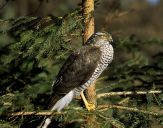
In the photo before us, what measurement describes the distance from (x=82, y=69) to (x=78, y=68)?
0.04 metres

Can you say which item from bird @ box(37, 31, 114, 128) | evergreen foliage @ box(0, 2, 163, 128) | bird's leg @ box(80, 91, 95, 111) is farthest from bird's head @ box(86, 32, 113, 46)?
bird's leg @ box(80, 91, 95, 111)

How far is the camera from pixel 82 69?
514cm

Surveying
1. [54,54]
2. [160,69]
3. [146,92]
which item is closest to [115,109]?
[146,92]

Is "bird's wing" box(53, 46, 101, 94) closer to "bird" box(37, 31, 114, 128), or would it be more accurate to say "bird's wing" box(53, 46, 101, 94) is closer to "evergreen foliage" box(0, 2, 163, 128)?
"bird" box(37, 31, 114, 128)

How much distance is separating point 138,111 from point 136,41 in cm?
273

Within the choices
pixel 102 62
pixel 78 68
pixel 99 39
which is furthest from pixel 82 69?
pixel 99 39

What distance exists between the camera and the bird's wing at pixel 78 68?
201 inches

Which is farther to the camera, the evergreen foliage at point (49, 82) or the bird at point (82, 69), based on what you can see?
the bird at point (82, 69)

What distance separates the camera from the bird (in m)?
5.10

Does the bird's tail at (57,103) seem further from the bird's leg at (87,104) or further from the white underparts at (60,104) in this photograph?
the bird's leg at (87,104)

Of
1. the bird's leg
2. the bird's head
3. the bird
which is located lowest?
the bird's leg

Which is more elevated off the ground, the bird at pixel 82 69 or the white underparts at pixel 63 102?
the bird at pixel 82 69

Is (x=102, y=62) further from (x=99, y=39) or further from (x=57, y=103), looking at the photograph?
(x=57, y=103)

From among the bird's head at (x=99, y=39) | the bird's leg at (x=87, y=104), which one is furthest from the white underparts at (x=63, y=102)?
the bird's head at (x=99, y=39)
